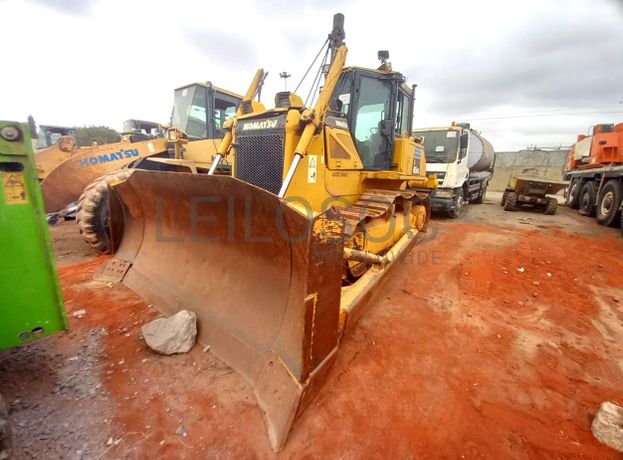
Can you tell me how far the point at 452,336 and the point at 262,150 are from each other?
2898 mm

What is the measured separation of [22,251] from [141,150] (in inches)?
225

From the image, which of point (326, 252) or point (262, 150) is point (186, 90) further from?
point (326, 252)

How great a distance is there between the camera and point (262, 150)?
352 cm

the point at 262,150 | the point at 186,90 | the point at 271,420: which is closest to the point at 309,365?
the point at 271,420

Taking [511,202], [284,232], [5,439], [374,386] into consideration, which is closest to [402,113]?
[284,232]

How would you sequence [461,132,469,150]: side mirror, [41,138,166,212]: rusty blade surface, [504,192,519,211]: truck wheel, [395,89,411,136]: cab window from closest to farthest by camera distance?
[395,89,411,136]: cab window
[41,138,166,212]: rusty blade surface
[461,132,469,150]: side mirror
[504,192,519,211]: truck wheel

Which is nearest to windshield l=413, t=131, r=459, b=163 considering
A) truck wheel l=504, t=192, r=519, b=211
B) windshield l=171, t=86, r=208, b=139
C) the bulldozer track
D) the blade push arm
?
truck wheel l=504, t=192, r=519, b=211

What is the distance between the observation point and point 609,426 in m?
1.88

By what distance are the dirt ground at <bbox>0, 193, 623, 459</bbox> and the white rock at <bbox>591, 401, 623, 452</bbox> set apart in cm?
6

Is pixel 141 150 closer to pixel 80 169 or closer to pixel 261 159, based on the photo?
pixel 80 169

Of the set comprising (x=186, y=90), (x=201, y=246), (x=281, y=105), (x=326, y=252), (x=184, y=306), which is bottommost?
(x=184, y=306)

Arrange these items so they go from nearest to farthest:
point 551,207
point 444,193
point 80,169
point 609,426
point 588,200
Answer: point 609,426 → point 80,169 → point 444,193 → point 588,200 → point 551,207

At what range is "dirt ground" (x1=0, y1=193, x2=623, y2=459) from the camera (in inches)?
68.6

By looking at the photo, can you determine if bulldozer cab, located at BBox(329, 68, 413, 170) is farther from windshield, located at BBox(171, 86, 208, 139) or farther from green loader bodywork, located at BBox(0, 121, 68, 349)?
windshield, located at BBox(171, 86, 208, 139)
